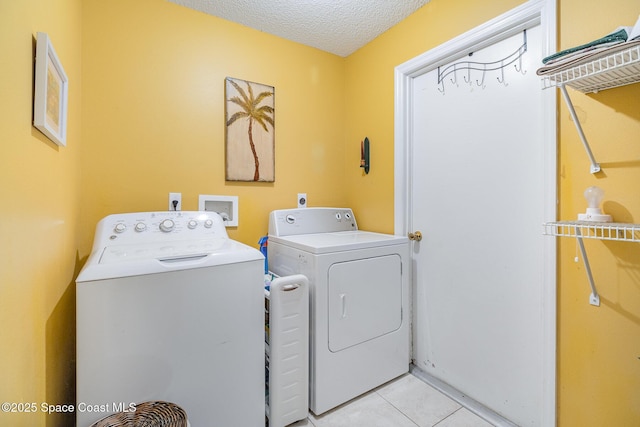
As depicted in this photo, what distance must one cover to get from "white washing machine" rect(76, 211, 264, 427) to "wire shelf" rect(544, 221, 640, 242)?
123 centimetres

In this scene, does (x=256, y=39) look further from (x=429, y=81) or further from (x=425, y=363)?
(x=425, y=363)

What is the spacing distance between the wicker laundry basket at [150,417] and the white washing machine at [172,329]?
0.03m

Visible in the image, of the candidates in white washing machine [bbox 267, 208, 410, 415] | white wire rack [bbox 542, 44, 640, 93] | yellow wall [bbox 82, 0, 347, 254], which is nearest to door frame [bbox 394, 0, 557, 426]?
white wire rack [bbox 542, 44, 640, 93]

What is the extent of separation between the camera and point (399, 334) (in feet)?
5.98

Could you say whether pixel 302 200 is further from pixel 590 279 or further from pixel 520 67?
pixel 590 279

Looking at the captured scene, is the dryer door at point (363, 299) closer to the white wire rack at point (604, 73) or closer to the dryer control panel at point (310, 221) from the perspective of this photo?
the dryer control panel at point (310, 221)

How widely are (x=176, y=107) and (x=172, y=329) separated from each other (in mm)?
1339

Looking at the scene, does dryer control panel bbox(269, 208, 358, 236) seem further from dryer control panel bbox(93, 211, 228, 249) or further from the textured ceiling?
the textured ceiling

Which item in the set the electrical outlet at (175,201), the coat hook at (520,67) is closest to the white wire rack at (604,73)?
the coat hook at (520,67)

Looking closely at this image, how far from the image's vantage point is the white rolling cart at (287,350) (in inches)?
55.0

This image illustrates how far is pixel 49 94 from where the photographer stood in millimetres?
930

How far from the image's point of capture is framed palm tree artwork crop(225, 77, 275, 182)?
1917 millimetres

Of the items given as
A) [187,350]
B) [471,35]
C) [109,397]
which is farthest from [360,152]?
[109,397]

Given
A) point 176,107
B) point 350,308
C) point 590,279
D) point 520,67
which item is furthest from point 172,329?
point 520,67
